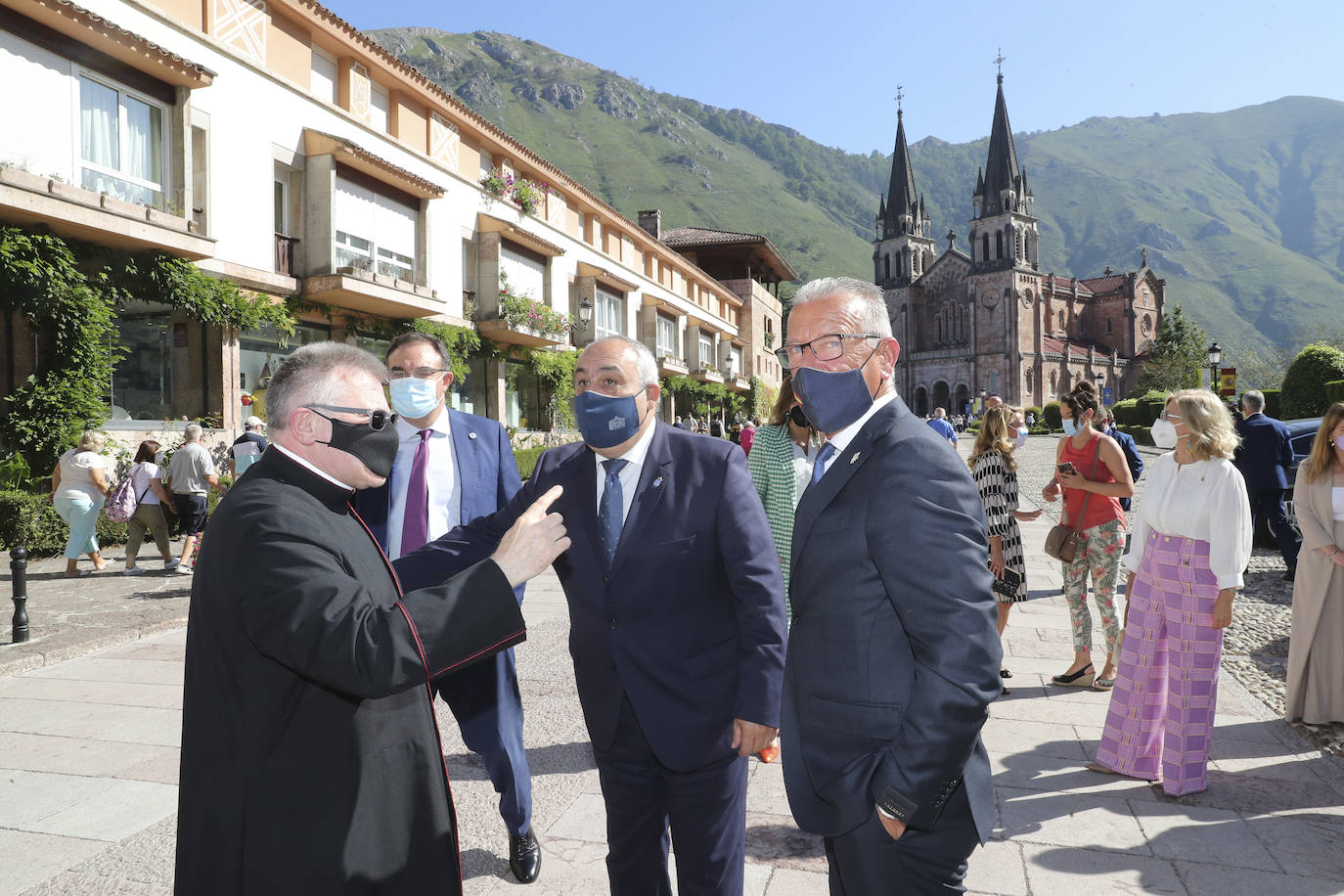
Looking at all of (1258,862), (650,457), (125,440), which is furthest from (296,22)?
(1258,862)

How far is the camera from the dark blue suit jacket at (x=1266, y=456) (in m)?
9.96

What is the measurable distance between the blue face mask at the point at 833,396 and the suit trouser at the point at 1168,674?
310cm

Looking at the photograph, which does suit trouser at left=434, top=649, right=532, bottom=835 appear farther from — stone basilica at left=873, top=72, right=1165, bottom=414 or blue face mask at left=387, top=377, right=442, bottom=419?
stone basilica at left=873, top=72, right=1165, bottom=414

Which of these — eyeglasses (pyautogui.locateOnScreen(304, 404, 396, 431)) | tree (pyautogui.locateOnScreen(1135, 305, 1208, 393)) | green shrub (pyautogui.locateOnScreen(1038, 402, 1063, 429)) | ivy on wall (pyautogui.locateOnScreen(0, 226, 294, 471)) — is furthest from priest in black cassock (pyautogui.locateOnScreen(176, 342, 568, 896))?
green shrub (pyautogui.locateOnScreen(1038, 402, 1063, 429))

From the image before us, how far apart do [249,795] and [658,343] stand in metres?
34.9

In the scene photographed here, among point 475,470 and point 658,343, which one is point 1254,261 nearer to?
point 658,343

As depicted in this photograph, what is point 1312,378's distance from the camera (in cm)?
1994

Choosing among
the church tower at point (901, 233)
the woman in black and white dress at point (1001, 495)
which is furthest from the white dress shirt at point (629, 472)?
the church tower at point (901, 233)

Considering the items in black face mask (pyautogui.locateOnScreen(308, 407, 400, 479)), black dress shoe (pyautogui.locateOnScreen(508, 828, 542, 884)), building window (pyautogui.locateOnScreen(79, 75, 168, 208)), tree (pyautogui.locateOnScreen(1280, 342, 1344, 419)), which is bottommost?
black dress shoe (pyautogui.locateOnScreen(508, 828, 542, 884))

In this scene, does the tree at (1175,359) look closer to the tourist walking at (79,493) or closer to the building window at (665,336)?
the building window at (665,336)

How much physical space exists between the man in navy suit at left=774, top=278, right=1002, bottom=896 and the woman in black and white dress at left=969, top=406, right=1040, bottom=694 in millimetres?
4158

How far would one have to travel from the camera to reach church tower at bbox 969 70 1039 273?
268ft

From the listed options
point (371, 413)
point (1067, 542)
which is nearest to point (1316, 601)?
point (1067, 542)

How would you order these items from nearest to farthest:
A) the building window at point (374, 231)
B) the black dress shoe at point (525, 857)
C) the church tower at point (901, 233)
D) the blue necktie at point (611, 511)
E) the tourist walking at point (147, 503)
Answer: the blue necktie at point (611, 511), the black dress shoe at point (525, 857), the tourist walking at point (147, 503), the building window at point (374, 231), the church tower at point (901, 233)
